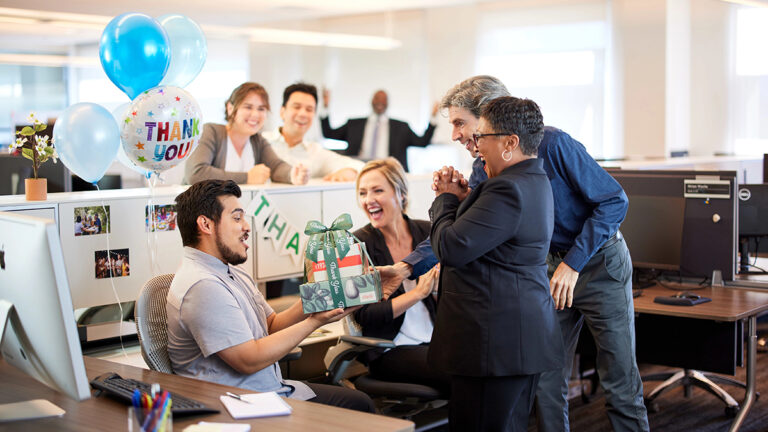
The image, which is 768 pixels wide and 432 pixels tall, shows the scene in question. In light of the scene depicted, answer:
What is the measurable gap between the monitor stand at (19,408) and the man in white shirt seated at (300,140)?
2553 millimetres

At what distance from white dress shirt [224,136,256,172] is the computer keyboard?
1.82 meters

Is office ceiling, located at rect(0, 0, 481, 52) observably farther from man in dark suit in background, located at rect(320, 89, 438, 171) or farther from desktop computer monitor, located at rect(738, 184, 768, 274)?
desktop computer monitor, located at rect(738, 184, 768, 274)

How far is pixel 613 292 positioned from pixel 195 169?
1890mm

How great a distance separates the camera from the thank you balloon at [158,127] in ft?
8.79

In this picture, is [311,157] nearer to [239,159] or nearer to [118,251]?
[239,159]

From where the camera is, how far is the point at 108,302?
9.03 feet

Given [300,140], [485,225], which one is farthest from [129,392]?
[300,140]

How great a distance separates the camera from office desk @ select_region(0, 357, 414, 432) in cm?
158

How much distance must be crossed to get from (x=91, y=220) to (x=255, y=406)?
4.27 ft

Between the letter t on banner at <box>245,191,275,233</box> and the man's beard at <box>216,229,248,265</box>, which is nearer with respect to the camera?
the man's beard at <box>216,229,248,265</box>

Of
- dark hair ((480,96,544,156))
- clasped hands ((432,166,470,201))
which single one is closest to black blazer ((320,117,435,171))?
clasped hands ((432,166,470,201))

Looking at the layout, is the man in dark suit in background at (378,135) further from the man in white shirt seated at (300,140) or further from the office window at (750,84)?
the man in white shirt seated at (300,140)

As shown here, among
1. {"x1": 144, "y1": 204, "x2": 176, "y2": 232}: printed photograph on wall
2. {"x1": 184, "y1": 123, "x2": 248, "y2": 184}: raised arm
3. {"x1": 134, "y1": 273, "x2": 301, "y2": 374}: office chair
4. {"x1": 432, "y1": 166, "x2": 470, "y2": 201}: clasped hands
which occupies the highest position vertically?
{"x1": 184, "y1": 123, "x2": 248, "y2": 184}: raised arm

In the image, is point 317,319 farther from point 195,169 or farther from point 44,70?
point 44,70
